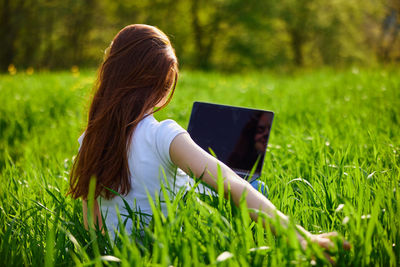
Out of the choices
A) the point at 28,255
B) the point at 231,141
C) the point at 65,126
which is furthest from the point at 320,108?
the point at 28,255

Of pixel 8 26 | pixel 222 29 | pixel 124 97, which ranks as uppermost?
pixel 222 29

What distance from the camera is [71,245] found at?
1676mm

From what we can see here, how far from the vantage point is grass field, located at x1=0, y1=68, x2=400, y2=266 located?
128 cm

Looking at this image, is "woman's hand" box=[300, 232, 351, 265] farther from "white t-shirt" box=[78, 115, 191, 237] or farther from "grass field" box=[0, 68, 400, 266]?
"white t-shirt" box=[78, 115, 191, 237]

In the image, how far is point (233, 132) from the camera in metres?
2.46

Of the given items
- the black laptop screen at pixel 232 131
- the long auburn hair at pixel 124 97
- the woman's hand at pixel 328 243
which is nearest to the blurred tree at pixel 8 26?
the black laptop screen at pixel 232 131

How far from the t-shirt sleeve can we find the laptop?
89cm

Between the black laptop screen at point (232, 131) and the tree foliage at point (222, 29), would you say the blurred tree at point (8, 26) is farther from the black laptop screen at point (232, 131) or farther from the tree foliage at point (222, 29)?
the black laptop screen at point (232, 131)

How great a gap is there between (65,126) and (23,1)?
17.9 meters

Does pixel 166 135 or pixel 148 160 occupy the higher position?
pixel 166 135

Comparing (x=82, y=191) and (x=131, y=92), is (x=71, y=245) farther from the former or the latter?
(x=131, y=92)

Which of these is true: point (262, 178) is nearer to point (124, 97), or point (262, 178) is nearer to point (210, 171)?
point (210, 171)

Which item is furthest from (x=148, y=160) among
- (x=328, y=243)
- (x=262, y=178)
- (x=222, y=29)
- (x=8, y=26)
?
(x=222, y=29)

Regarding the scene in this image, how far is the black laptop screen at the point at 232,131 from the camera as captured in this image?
2.35 metres
